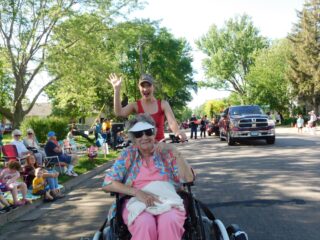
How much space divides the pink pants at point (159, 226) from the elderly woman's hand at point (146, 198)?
0.33ft

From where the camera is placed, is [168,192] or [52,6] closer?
[168,192]

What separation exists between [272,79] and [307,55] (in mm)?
11369

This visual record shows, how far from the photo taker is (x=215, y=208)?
22.1 feet

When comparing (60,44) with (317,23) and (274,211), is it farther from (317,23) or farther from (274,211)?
(317,23)

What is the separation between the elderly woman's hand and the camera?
382 cm

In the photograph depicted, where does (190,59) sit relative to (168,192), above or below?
above

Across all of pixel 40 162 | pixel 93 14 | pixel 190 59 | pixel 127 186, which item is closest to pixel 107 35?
pixel 93 14

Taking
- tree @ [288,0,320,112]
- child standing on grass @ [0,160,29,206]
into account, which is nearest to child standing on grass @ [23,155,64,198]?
child standing on grass @ [0,160,29,206]

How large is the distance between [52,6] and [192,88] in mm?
47054

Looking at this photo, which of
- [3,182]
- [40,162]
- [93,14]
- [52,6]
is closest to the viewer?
[3,182]

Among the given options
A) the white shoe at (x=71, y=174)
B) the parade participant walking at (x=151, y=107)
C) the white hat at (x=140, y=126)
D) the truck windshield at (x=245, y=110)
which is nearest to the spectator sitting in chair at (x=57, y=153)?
the white shoe at (x=71, y=174)

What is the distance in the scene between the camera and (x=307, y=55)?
54.5 metres

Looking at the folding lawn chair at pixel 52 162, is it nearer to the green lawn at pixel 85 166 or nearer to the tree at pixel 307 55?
the green lawn at pixel 85 166

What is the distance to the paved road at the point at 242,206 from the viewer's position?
5.64 metres
